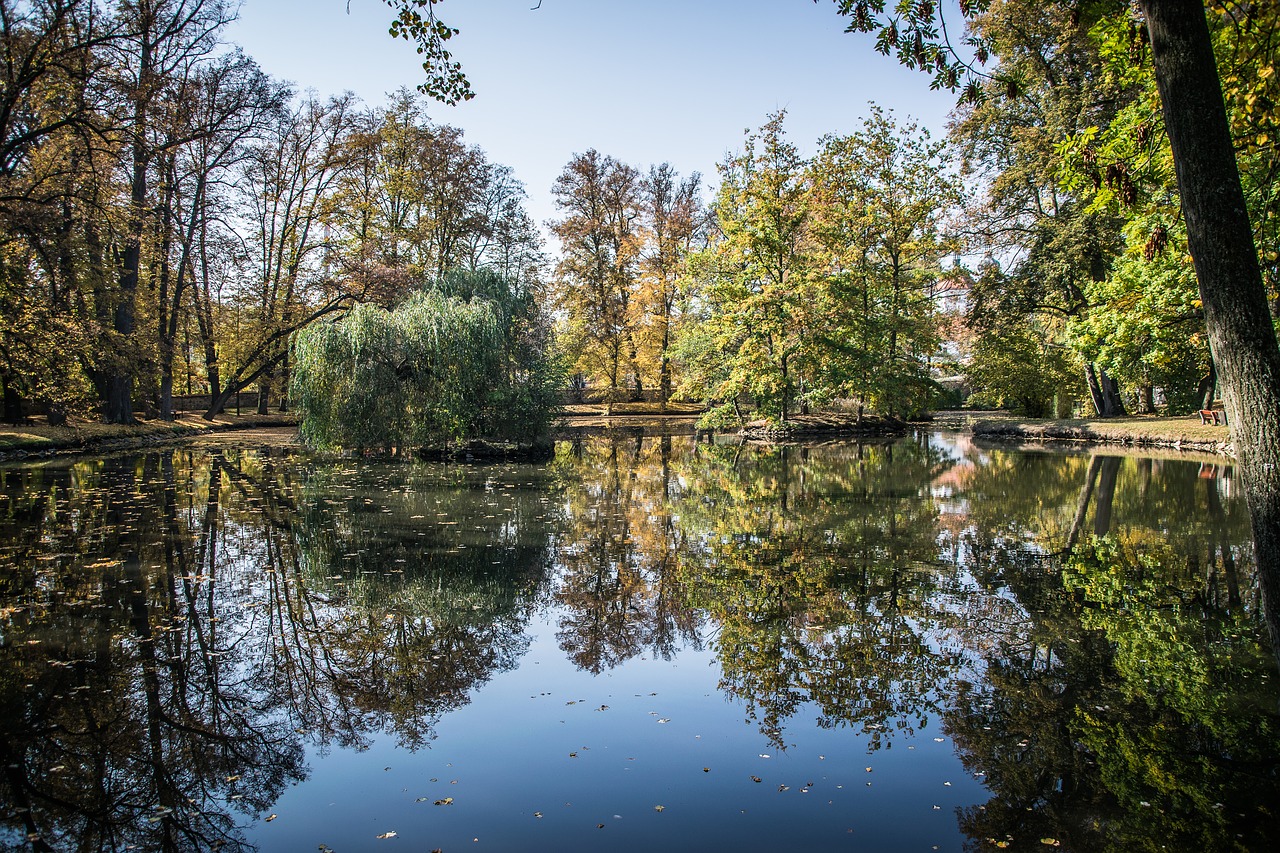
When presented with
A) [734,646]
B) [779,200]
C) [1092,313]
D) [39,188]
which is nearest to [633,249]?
[779,200]

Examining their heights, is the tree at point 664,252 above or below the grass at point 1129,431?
above

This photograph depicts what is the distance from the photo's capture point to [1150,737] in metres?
4.39

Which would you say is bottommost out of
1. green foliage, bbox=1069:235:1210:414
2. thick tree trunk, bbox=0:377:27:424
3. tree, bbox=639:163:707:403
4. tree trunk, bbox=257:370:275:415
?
thick tree trunk, bbox=0:377:27:424

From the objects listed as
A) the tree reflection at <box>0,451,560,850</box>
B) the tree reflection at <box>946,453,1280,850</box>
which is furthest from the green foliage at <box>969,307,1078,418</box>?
the tree reflection at <box>0,451,560,850</box>

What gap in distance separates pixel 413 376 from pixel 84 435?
448 inches

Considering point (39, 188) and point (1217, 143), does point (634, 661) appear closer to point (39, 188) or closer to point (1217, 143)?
point (1217, 143)

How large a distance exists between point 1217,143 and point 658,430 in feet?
104

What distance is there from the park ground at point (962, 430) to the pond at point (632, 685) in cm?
1290

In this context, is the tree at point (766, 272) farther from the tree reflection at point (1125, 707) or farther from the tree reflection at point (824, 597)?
the tree reflection at point (1125, 707)

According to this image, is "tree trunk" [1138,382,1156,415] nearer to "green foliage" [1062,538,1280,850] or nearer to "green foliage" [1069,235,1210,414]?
"green foliage" [1069,235,1210,414]

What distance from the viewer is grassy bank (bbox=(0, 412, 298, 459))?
21.0 m

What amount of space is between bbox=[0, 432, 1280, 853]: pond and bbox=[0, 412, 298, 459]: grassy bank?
1338cm

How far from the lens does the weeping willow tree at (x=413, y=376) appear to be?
19094 mm

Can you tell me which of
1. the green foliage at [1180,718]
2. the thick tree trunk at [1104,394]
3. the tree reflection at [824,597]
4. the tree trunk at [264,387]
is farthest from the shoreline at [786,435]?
the green foliage at [1180,718]
